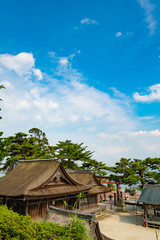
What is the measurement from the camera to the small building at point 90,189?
20.8m

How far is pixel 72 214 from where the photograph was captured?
8172mm

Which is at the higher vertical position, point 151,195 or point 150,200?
point 151,195

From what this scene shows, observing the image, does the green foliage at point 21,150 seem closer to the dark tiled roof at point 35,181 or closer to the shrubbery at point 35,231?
the dark tiled roof at point 35,181

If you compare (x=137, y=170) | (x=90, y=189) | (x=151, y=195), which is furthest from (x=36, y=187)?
(x=137, y=170)

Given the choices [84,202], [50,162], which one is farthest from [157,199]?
[50,162]

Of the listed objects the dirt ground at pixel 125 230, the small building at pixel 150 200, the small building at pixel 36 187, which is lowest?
the dirt ground at pixel 125 230

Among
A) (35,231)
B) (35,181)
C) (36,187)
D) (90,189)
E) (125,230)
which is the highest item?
→ (35,181)

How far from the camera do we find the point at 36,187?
13.0 meters

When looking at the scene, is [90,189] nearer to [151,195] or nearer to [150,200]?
[150,200]

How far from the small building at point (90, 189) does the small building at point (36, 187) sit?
3010mm

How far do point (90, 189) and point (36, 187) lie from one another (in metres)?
8.96

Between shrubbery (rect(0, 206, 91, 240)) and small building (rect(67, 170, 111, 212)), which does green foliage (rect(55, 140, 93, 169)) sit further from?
shrubbery (rect(0, 206, 91, 240))

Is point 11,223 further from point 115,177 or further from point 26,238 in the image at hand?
point 115,177

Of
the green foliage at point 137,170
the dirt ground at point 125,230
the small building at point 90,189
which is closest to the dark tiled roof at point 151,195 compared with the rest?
the dirt ground at point 125,230
